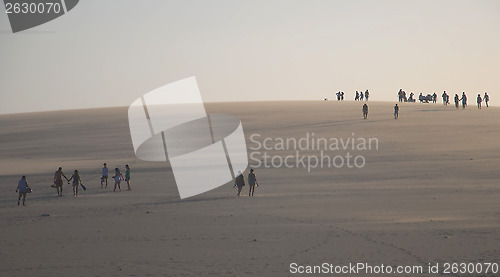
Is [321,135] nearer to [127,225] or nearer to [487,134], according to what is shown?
[487,134]

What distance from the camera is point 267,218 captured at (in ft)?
57.5

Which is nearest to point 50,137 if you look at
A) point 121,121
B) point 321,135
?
point 121,121

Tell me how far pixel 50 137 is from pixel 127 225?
1128 inches

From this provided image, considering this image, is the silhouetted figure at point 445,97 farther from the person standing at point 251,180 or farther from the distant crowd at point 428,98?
the person standing at point 251,180

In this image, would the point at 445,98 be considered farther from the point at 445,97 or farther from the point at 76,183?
the point at 76,183

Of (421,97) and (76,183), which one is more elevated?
(421,97)

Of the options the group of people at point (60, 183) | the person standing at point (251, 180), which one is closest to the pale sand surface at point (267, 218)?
the group of people at point (60, 183)

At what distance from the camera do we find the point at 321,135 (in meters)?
36.9

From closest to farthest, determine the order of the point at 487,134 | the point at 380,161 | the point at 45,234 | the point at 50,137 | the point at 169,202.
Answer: the point at 45,234 → the point at 169,202 → the point at 380,161 → the point at 487,134 → the point at 50,137

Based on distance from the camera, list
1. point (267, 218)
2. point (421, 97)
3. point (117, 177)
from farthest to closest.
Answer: point (421, 97) → point (117, 177) → point (267, 218)

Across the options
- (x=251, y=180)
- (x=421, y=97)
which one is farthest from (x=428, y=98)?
(x=251, y=180)

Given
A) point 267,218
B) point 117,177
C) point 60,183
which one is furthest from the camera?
point 117,177

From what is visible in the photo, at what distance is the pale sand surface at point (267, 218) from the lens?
13.4m

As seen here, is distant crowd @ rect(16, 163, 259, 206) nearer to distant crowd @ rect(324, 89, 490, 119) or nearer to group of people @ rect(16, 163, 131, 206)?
group of people @ rect(16, 163, 131, 206)
